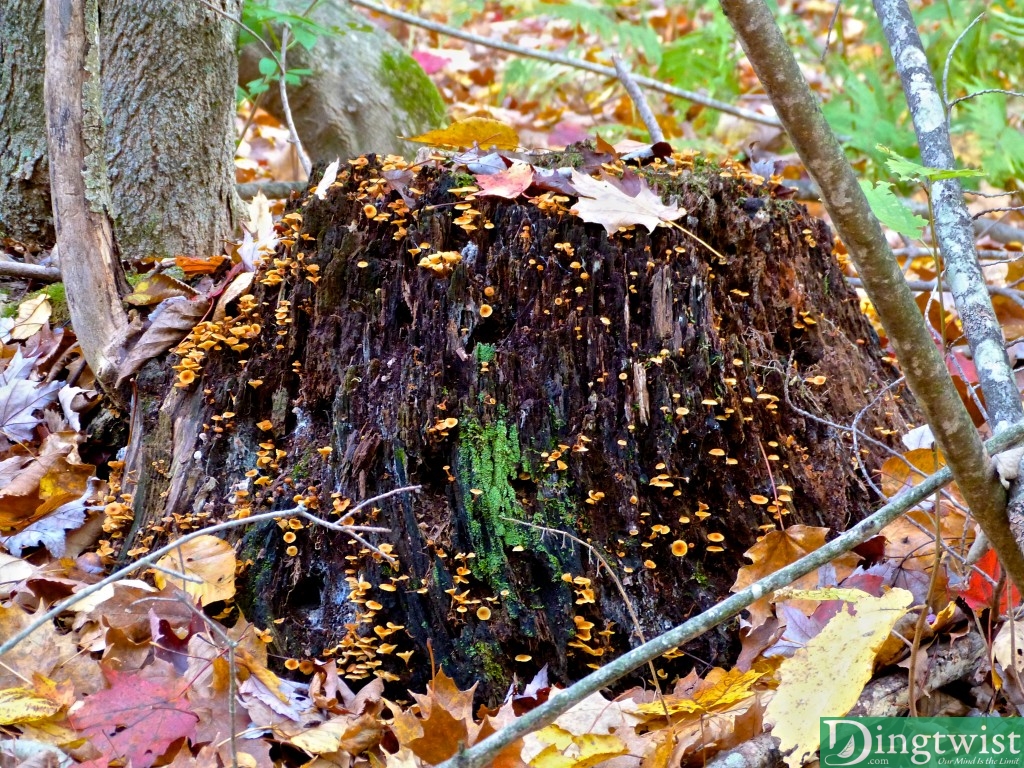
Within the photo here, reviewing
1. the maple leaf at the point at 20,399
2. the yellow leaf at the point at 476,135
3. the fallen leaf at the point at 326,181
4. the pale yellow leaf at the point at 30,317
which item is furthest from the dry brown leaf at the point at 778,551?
the pale yellow leaf at the point at 30,317

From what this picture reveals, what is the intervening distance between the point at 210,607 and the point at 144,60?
263cm

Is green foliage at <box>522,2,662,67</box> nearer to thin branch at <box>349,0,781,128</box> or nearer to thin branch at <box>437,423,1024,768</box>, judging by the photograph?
thin branch at <box>349,0,781,128</box>

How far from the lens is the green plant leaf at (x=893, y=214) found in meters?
1.71

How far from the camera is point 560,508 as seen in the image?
257 centimetres

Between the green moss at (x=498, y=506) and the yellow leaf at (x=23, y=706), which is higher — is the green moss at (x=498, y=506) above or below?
above

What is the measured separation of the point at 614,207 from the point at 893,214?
1047 millimetres

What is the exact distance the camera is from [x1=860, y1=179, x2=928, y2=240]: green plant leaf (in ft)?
5.60

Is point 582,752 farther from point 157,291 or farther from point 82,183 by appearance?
point 82,183

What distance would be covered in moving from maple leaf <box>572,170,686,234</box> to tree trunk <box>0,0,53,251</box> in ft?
9.14

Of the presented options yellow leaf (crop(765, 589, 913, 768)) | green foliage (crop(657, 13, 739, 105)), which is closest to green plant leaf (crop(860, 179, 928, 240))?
yellow leaf (crop(765, 589, 913, 768))

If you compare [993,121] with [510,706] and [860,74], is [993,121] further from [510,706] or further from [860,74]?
[510,706]

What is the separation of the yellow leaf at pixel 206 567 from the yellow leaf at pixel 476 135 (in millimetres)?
1610

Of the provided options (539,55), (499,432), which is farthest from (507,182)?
(539,55)

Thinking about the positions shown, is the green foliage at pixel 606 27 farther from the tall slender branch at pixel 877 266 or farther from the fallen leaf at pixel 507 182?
the tall slender branch at pixel 877 266
